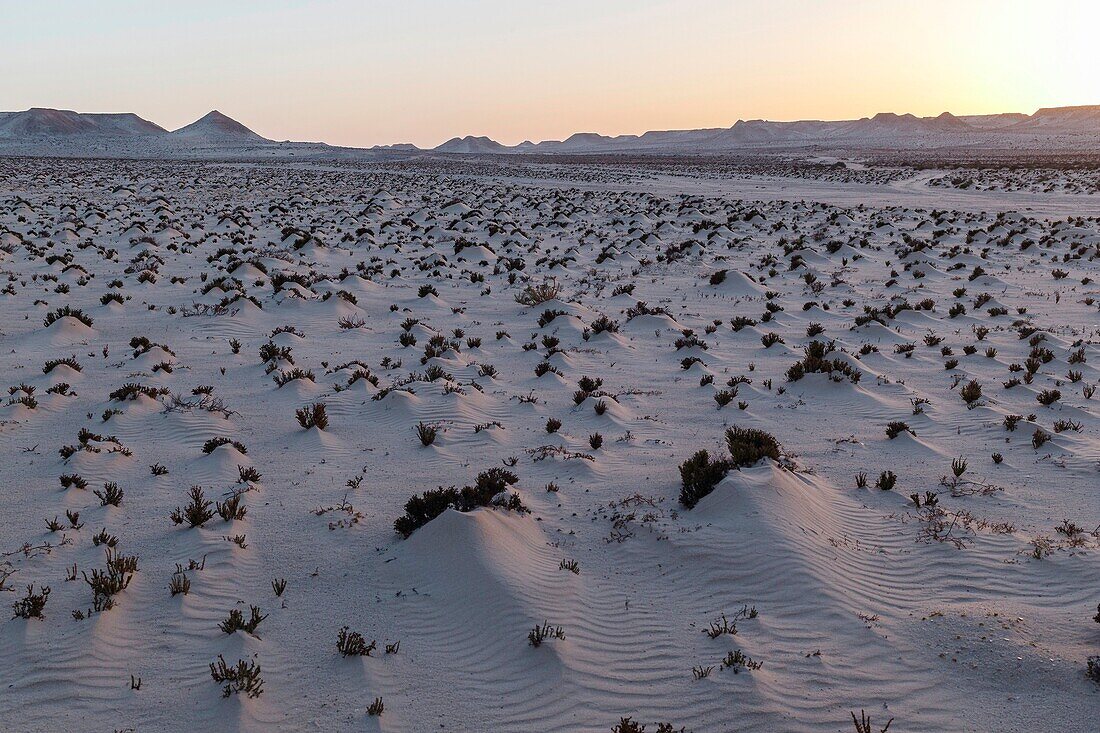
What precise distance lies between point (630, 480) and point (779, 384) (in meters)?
4.46

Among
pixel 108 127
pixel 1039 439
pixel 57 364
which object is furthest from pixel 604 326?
pixel 108 127

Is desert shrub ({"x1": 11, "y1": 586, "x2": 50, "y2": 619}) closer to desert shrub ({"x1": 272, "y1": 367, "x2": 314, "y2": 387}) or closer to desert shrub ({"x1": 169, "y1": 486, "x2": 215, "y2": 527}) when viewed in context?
desert shrub ({"x1": 169, "y1": 486, "x2": 215, "y2": 527})

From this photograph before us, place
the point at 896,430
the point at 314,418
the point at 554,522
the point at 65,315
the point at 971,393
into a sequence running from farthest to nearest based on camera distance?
the point at 65,315 → the point at 971,393 → the point at 314,418 → the point at 896,430 → the point at 554,522

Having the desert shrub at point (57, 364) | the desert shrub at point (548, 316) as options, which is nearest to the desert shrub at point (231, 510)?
the desert shrub at point (57, 364)

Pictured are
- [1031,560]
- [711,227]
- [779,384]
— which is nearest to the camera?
[1031,560]

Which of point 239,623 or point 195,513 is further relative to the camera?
point 195,513

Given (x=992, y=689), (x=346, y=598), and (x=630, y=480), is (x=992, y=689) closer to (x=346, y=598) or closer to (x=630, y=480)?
(x=630, y=480)

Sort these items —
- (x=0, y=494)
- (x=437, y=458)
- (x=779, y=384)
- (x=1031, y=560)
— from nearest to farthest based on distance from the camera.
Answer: (x=1031, y=560), (x=0, y=494), (x=437, y=458), (x=779, y=384)

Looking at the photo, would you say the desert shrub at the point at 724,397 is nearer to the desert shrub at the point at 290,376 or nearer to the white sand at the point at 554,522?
the white sand at the point at 554,522

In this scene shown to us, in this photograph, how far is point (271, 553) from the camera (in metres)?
6.21

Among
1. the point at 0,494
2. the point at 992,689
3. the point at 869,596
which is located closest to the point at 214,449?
the point at 0,494

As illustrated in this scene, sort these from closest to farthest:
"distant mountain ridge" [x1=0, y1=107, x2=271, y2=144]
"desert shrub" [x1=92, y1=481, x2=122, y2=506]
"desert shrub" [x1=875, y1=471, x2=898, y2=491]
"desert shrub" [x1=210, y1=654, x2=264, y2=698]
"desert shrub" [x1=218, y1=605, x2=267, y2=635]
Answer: "desert shrub" [x1=210, y1=654, x2=264, y2=698] → "desert shrub" [x1=218, y1=605, x2=267, y2=635] → "desert shrub" [x1=92, y1=481, x2=122, y2=506] → "desert shrub" [x1=875, y1=471, x2=898, y2=491] → "distant mountain ridge" [x1=0, y1=107, x2=271, y2=144]

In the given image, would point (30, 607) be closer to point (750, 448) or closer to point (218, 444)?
point (218, 444)

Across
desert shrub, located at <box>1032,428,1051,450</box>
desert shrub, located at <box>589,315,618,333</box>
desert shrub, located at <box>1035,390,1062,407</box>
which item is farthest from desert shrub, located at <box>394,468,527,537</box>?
desert shrub, located at <box>1035,390,1062,407</box>
